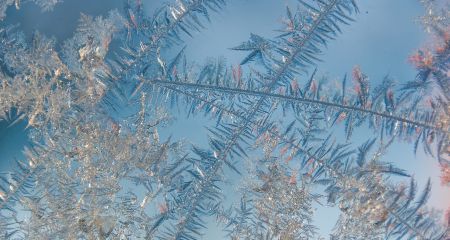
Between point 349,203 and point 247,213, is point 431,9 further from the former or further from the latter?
point 247,213

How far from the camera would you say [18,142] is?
4414 millimetres

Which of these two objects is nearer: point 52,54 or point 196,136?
point 52,54

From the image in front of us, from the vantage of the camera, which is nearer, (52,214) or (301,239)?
(301,239)

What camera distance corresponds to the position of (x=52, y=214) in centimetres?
318

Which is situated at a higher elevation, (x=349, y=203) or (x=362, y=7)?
(x=362, y=7)

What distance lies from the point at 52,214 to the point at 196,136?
77.2 inches

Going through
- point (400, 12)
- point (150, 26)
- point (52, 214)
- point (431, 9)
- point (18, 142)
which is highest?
point (400, 12)

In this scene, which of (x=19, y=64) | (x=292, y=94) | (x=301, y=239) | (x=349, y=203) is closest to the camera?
(x=292, y=94)

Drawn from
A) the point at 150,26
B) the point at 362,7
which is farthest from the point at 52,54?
the point at 362,7

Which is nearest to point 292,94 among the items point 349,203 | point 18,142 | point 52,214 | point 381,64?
point 349,203

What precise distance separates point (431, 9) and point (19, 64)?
14.2ft

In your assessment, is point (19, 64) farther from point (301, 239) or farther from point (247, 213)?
point (301, 239)

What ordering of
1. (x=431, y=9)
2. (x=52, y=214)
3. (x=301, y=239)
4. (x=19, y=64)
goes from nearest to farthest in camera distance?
(x=301, y=239)
(x=52, y=214)
(x=19, y=64)
(x=431, y=9)

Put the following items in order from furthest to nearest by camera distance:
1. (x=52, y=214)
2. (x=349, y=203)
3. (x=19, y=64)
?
(x=19, y=64), (x=52, y=214), (x=349, y=203)
